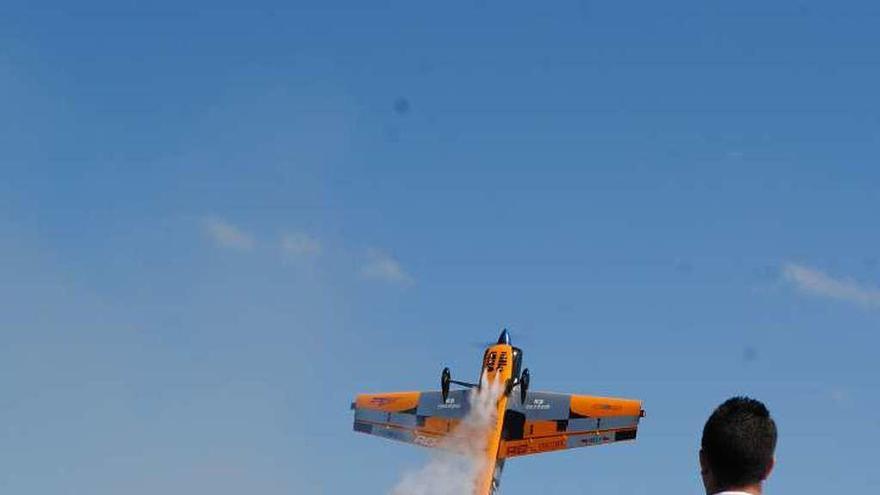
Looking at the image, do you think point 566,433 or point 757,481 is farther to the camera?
point 566,433

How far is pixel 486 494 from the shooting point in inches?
2985

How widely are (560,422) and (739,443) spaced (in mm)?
77544

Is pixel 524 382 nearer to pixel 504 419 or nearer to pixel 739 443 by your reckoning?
pixel 504 419

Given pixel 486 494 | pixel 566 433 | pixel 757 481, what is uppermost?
pixel 566 433

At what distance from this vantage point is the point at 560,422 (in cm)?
8275

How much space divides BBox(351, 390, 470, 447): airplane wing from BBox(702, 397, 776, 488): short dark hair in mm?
76854

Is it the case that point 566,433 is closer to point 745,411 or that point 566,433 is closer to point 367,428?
point 367,428

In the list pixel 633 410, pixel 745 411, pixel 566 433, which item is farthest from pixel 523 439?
pixel 745 411

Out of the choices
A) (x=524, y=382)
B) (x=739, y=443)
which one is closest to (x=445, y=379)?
(x=524, y=382)

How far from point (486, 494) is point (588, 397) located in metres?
10.9

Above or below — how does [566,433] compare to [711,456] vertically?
above


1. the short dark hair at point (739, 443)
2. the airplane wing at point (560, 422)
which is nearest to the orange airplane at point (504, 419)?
the airplane wing at point (560, 422)

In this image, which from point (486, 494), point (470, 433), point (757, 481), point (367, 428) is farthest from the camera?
point (367, 428)

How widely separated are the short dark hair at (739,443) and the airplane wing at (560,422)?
74.6 metres
